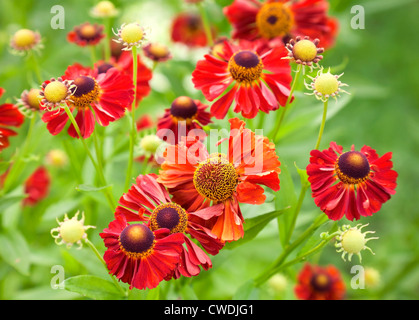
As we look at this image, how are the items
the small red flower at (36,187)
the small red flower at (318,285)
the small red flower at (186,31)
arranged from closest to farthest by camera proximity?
the small red flower at (318,285), the small red flower at (36,187), the small red flower at (186,31)

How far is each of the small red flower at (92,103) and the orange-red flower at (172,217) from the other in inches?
5.8

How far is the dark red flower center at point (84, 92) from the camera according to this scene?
87 centimetres

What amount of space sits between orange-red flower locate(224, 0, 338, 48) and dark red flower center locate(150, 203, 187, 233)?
60cm

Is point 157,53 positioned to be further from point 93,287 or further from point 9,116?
point 93,287

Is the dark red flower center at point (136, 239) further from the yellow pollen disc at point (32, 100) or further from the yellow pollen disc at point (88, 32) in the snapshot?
the yellow pollen disc at point (88, 32)

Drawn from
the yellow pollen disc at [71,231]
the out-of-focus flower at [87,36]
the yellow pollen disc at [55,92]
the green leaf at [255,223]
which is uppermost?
the out-of-focus flower at [87,36]

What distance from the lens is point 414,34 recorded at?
8.02 feet

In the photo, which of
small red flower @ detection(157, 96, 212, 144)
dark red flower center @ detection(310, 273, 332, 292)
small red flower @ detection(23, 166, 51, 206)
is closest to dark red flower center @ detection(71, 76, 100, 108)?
small red flower @ detection(157, 96, 212, 144)

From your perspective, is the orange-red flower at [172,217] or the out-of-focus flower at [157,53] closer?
the orange-red flower at [172,217]

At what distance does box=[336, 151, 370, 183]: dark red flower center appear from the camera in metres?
0.81

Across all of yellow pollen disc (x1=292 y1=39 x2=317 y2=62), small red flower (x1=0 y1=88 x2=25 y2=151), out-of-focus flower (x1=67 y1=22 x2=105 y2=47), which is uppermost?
out-of-focus flower (x1=67 y1=22 x2=105 y2=47)

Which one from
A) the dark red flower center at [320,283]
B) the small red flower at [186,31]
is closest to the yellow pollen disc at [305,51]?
the dark red flower center at [320,283]

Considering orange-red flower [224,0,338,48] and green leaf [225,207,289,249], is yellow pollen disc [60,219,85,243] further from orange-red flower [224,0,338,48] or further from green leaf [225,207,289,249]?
orange-red flower [224,0,338,48]
